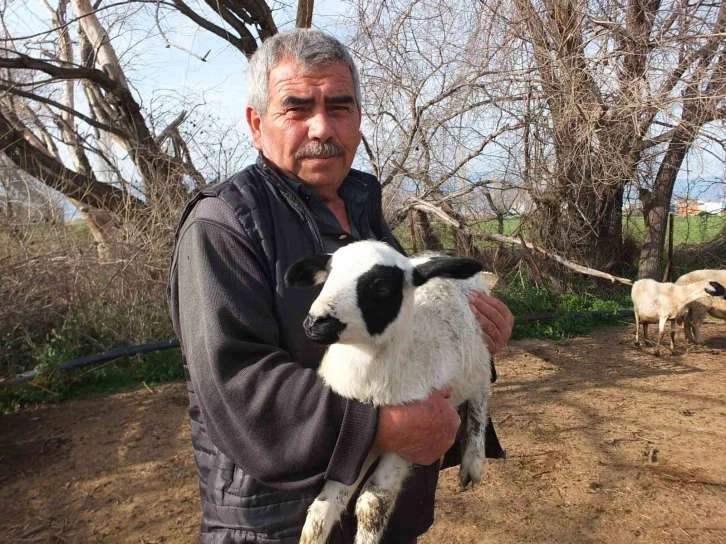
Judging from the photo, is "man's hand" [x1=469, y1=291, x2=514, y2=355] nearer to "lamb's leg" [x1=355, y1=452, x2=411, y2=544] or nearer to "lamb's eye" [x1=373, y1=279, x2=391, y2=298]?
"lamb's eye" [x1=373, y1=279, x2=391, y2=298]

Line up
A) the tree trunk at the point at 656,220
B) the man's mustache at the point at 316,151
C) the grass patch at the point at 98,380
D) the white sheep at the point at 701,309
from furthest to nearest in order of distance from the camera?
the tree trunk at the point at 656,220
the white sheep at the point at 701,309
the grass patch at the point at 98,380
the man's mustache at the point at 316,151

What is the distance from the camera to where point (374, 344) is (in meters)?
1.66

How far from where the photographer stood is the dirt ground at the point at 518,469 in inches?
→ 144

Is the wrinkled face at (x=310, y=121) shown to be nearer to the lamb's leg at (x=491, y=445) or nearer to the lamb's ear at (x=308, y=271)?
the lamb's ear at (x=308, y=271)

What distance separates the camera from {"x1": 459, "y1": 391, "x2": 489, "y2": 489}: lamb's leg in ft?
7.06

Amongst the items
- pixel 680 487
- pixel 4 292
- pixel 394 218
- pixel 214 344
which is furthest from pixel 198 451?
pixel 394 218

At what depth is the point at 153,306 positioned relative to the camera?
6.69 meters

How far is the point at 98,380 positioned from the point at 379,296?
5.61 m

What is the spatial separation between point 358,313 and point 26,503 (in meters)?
3.92

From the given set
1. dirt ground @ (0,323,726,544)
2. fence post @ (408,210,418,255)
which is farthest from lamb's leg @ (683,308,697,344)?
fence post @ (408,210,418,255)

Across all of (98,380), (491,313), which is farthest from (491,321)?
(98,380)

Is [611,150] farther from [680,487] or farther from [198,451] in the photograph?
[198,451]

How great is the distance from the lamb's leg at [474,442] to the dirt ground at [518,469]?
1.67m

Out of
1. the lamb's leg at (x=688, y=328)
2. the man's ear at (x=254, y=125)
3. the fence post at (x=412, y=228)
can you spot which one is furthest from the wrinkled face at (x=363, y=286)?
the lamb's leg at (x=688, y=328)
